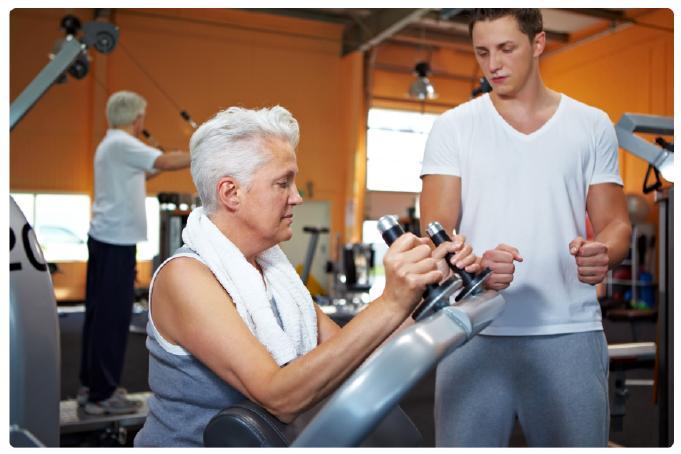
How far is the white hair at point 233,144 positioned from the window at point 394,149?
375 inches

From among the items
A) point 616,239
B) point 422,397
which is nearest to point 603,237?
point 616,239

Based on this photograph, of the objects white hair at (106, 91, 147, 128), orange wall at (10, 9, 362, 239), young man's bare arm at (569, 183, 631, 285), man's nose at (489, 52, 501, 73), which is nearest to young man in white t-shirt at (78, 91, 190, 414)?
white hair at (106, 91, 147, 128)

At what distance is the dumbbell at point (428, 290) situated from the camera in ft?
3.20

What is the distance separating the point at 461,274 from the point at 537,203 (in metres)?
0.41

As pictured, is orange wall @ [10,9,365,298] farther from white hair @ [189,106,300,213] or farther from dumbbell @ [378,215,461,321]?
dumbbell @ [378,215,461,321]

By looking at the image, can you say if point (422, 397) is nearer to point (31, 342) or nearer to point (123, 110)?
point (123, 110)

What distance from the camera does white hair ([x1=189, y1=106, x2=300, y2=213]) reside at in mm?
1296

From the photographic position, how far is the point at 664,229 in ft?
8.39

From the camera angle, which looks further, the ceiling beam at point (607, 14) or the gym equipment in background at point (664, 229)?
the ceiling beam at point (607, 14)

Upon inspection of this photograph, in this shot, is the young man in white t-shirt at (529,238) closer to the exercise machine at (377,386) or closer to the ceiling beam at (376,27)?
the exercise machine at (377,386)

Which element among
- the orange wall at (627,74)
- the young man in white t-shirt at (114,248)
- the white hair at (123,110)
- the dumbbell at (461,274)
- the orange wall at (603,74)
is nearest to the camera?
the dumbbell at (461,274)

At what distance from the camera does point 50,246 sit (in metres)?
8.91

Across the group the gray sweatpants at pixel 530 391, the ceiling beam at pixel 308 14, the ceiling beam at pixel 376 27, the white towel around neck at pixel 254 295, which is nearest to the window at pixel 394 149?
the ceiling beam at pixel 376 27

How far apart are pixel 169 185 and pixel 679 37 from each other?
8.61 metres
